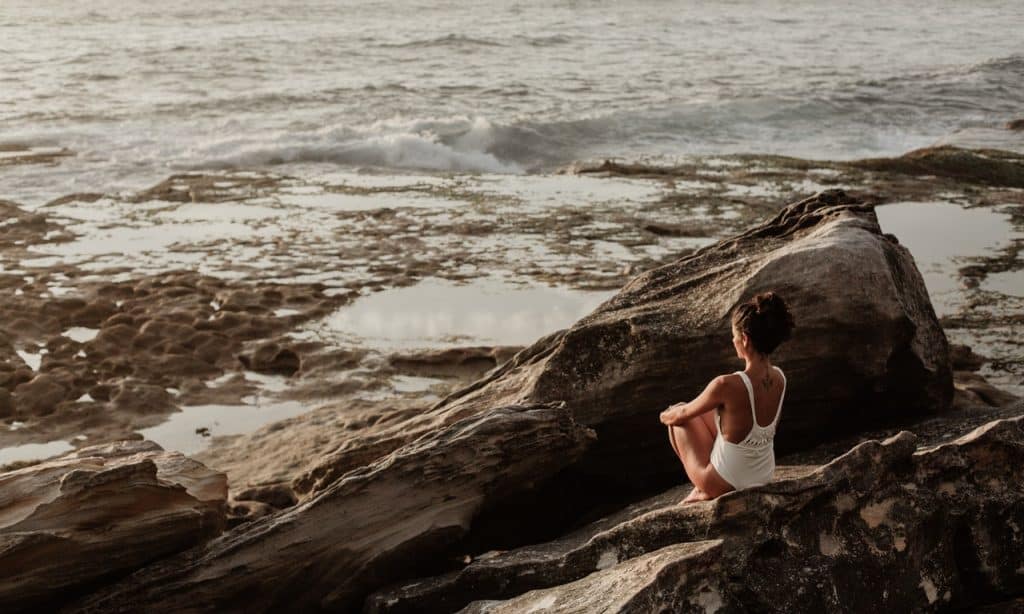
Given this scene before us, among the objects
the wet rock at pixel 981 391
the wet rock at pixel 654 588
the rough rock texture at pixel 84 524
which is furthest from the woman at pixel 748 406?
the wet rock at pixel 981 391

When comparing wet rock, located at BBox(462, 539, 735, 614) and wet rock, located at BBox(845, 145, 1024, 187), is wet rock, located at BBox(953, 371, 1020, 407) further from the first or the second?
wet rock, located at BBox(845, 145, 1024, 187)

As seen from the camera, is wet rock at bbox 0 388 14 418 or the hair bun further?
wet rock at bbox 0 388 14 418

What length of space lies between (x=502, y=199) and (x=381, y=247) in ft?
10.4

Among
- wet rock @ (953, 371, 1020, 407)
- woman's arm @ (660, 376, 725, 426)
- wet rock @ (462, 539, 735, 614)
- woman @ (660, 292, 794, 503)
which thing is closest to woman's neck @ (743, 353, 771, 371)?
woman @ (660, 292, 794, 503)

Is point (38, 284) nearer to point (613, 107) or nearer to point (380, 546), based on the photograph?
point (380, 546)

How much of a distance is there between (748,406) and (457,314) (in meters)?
6.11

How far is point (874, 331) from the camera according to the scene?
6.66 m

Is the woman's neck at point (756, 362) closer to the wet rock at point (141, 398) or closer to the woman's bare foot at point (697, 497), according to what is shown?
the woman's bare foot at point (697, 497)

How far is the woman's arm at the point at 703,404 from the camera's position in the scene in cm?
530

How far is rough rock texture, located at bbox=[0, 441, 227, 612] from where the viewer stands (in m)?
5.38

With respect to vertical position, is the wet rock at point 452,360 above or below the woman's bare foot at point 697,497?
below

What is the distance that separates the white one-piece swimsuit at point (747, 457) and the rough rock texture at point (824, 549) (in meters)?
0.24

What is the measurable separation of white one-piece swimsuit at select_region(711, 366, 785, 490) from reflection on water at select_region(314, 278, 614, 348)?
5.16 m

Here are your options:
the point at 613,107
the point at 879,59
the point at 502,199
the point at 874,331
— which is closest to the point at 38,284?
the point at 502,199
